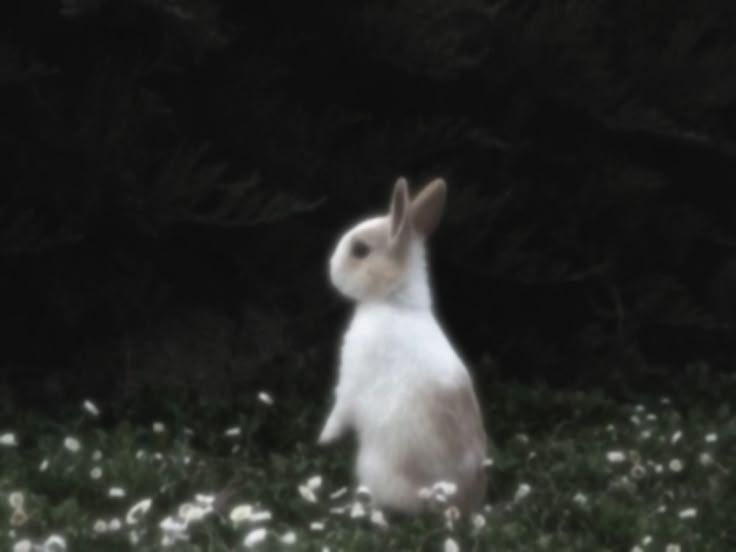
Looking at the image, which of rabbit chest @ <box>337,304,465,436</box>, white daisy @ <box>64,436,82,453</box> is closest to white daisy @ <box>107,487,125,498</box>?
white daisy @ <box>64,436,82,453</box>

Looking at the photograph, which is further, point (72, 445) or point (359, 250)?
point (72, 445)

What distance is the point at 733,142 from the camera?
32.3 ft

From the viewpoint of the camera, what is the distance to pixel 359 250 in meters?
6.45

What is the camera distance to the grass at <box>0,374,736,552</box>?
20.1 ft

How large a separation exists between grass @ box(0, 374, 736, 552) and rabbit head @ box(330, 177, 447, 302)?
0.59 metres

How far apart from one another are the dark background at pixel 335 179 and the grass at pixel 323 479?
1.62ft

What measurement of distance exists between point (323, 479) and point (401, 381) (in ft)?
2.71

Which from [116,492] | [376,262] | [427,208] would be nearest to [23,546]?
[116,492]

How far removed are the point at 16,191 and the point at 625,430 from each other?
7.29 ft

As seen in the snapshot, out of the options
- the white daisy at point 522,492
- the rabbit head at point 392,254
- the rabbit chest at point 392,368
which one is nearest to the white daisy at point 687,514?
the white daisy at point 522,492

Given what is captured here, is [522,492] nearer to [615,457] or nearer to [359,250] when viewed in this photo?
[615,457]

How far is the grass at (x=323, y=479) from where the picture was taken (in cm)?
611

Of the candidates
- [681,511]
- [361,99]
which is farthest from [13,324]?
[681,511]

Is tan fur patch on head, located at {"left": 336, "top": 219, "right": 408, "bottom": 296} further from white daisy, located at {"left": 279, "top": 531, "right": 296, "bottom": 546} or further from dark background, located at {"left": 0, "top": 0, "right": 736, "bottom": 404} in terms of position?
dark background, located at {"left": 0, "top": 0, "right": 736, "bottom": 404}
